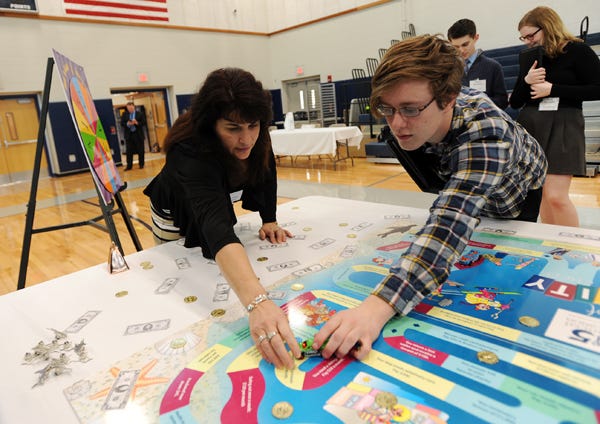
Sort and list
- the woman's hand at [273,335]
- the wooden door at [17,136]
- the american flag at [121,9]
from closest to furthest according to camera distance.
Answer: the woman's hand at [273,335] → the wooden door at [17,136] → the american flag at [121,9]

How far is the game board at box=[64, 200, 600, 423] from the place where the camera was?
0.61m

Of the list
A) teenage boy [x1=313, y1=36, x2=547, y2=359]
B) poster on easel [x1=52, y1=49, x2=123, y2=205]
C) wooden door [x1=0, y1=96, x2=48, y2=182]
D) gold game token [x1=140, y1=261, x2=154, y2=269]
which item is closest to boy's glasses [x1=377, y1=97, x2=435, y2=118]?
teenage boy [x1=313, y1=36, x2=547, y2=359]

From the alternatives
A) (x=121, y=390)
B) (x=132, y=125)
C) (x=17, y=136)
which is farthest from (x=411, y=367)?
(x=17, y=136)

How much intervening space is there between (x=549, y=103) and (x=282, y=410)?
202 centimetres

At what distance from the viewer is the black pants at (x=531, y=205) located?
144cm

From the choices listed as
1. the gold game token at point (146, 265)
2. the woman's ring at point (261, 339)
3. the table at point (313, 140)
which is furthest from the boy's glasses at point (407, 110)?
the table at point (313, 140)

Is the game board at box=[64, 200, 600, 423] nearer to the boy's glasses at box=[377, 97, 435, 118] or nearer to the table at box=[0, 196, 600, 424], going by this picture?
the table at box=[0, 196, 600, 424]

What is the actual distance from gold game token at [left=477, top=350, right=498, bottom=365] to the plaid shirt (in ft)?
0.54

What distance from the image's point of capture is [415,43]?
0.93 m

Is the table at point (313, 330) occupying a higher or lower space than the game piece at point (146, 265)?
lower

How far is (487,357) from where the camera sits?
70 centimetres

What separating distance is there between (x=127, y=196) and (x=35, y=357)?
16.7ft

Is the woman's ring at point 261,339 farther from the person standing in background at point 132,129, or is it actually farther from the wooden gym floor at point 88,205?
the person standing in background at point 132,129

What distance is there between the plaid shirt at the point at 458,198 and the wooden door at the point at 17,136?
9.06 meters
